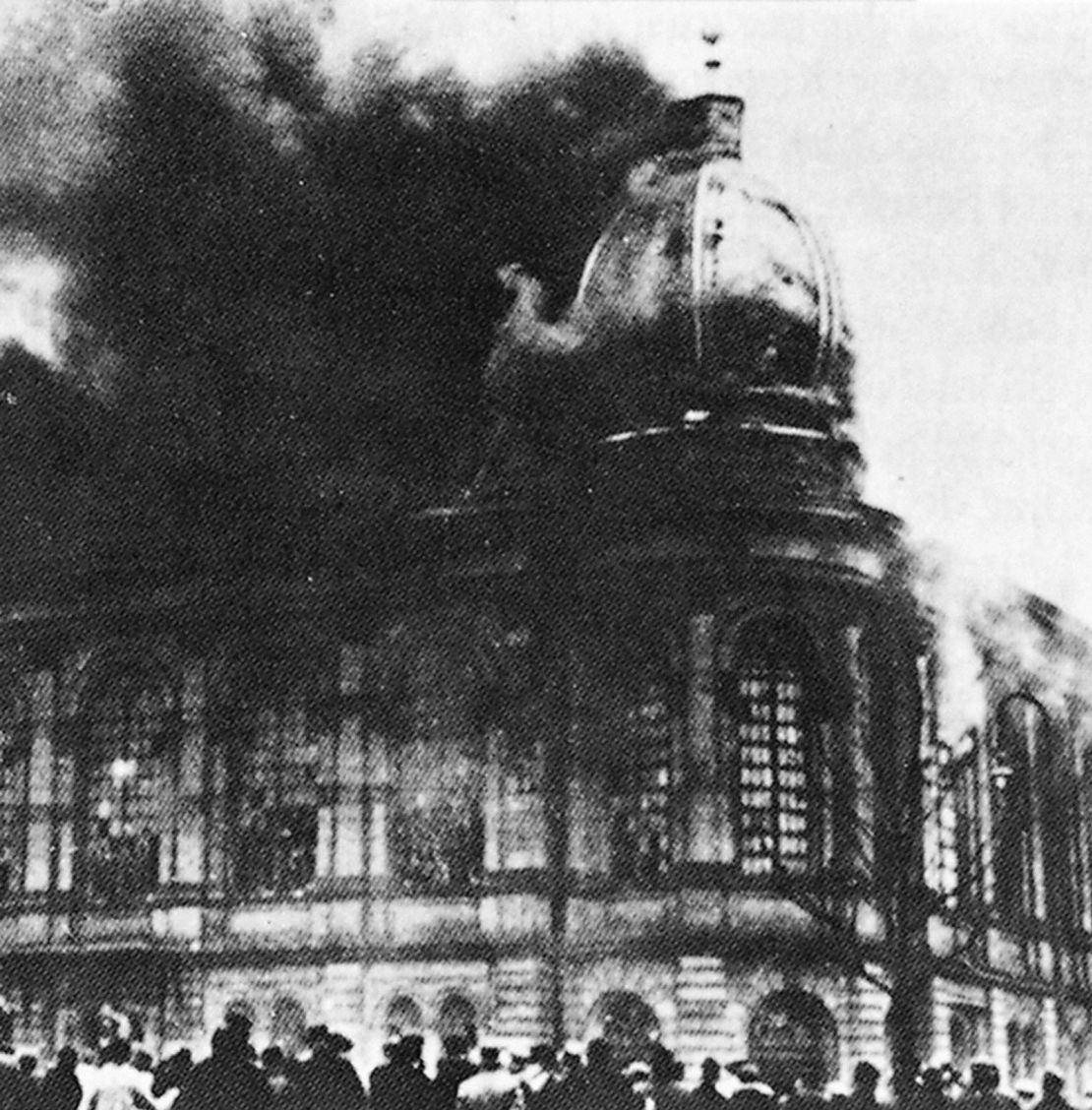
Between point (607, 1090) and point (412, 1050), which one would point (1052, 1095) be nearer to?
point (607, 1090)

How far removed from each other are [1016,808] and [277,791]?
934 cm

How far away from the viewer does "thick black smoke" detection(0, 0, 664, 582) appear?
27922 millimetres

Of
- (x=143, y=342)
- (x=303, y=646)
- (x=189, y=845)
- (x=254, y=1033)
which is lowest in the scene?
(x=254, y=1033)

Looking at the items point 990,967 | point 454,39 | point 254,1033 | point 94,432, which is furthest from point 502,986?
point 454,39

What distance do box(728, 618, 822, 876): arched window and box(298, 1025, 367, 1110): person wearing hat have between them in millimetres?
14259

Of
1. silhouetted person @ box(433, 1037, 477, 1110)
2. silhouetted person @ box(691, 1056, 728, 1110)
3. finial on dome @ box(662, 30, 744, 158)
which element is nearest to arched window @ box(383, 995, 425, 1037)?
finial on dome @ box(662, 30, 744, 158)

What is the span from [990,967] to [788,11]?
14.5 meters

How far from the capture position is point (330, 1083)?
19.6 meters

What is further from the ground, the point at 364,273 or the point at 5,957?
the point at 364,273

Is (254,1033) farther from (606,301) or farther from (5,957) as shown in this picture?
(606,301)

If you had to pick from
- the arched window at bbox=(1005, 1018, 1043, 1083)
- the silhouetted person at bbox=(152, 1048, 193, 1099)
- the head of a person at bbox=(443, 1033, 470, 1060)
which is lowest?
the silhouetted person at bbox=(152, 1048, 193, 1099)

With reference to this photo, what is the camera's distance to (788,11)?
2545 cm

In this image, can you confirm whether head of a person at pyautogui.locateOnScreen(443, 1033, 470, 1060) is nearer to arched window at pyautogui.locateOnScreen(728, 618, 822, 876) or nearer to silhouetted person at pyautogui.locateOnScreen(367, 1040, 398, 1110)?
silhouetted person at pyautogui.locateOnScreen(367, 1040, 398, 1110)

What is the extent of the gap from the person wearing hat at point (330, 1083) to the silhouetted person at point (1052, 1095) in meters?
6.00
